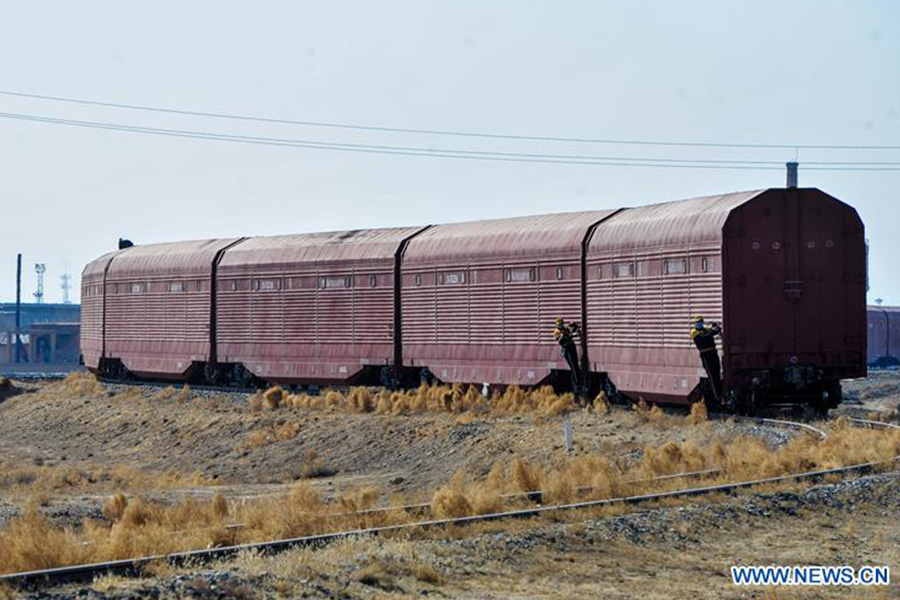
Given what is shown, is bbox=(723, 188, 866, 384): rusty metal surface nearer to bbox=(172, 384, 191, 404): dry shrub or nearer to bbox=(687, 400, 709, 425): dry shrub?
bbox=(687, 400, 709, 425): dry shrub

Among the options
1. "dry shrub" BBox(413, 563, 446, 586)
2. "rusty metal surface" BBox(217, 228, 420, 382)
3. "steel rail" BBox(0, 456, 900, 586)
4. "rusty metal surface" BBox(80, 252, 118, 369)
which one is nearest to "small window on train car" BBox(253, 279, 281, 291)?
"rusty metal surface" BBox(217, 228, 420, 382)

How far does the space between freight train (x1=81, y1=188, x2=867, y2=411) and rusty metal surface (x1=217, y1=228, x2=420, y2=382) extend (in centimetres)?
5

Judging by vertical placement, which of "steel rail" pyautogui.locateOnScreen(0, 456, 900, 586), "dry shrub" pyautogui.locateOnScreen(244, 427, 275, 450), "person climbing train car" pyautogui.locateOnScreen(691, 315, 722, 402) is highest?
"person climbing train car" pyautogui.locateOnScreen(691, 315, 722, 402)

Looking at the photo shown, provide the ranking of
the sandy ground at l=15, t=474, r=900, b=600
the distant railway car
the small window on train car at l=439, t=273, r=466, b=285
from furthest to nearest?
the distant railway car < the small window on train car at l=439, t=273, r=466, b=285 < the sandy ground at l=15, t=474, r=900, b=600

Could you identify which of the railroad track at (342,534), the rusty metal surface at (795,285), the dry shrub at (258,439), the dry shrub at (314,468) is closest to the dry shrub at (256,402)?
the dry shrub at (258,439)

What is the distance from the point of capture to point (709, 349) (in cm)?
2352

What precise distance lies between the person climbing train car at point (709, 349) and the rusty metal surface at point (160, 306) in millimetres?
19003

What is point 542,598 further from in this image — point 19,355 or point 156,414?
point 19,355

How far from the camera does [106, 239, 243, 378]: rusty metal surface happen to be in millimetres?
39406

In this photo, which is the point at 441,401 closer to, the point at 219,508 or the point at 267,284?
the point at 267,284

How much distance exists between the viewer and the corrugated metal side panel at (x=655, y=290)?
950 inches

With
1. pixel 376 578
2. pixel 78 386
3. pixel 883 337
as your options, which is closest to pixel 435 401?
pixel 78 386

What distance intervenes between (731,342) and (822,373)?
231 centimetres

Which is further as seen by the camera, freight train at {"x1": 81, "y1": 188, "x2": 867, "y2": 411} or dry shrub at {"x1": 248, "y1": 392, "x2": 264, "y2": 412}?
dry shrub at {"x1": 248, "y1": 392, "x2": 264, "y2": 412}
